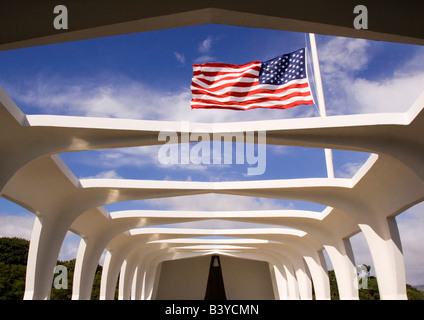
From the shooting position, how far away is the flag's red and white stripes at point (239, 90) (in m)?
10.2

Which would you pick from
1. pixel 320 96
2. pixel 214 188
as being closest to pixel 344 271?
pixel 214 188

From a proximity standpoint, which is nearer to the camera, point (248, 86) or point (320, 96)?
point (248, 86)

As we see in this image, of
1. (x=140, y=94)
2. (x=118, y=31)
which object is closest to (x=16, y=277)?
(x=140, y=94)

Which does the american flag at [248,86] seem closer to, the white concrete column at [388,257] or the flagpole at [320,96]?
the flagpole at [320,96]

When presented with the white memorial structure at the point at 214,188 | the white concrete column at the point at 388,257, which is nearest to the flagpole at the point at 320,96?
the white memorial structure at the point at 214,188

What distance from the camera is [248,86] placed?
10.3 m

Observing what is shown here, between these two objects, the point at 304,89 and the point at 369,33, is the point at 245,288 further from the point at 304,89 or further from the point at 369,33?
the point at 369,33

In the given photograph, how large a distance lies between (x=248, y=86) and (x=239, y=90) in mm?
265

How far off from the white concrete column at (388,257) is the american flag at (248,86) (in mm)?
6906

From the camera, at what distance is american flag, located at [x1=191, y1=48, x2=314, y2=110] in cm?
1020

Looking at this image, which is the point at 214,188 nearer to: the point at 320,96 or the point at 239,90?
the point at 320,96

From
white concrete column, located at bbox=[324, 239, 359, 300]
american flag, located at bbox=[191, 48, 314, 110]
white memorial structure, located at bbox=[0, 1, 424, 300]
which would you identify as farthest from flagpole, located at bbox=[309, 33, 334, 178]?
white concrete column, located at bbox=[324, 239, 359, 300]

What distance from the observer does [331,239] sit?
69.1ft

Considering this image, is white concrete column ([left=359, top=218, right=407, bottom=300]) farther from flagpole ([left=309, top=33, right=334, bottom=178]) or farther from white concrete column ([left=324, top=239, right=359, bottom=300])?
white concrete column ([left=324, top=239, right=359, bottom=300])
